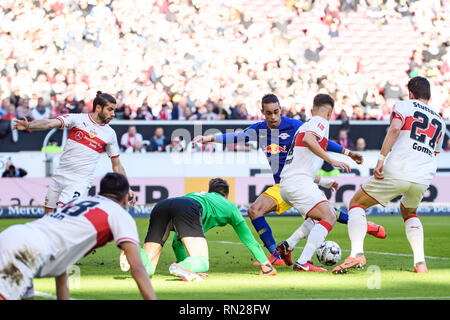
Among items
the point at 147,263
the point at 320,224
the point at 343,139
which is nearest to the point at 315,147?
the point at 320,224

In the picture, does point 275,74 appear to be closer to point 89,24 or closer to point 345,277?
point 89,24

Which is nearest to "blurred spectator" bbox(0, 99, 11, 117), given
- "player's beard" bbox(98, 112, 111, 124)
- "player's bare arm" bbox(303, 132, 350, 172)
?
"player's beard" bbox(98, 112, 111, 124)

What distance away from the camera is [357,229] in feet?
29.5

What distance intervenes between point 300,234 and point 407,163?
1.89 m

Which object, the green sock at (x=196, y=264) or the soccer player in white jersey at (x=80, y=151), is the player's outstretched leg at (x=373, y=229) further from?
the soccer player in white jersey at (x=80, y=151)

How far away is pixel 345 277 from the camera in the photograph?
859 cm

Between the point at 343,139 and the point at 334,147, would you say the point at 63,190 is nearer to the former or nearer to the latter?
the point at 334,147

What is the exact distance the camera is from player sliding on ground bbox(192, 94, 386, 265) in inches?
394

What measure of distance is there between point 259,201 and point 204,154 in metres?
10.2

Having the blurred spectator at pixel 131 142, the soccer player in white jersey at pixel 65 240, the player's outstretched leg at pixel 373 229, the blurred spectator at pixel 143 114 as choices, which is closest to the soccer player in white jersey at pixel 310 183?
the player's outstretched leg at pixel 373 229

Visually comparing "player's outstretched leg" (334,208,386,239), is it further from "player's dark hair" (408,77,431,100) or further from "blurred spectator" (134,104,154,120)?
"blurred spectator" (134,104,154,120)

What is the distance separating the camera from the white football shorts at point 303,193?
909cm

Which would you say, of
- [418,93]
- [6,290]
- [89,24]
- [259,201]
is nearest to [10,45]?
[89,24]

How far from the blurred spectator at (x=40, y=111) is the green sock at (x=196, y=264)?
13.3 metres
